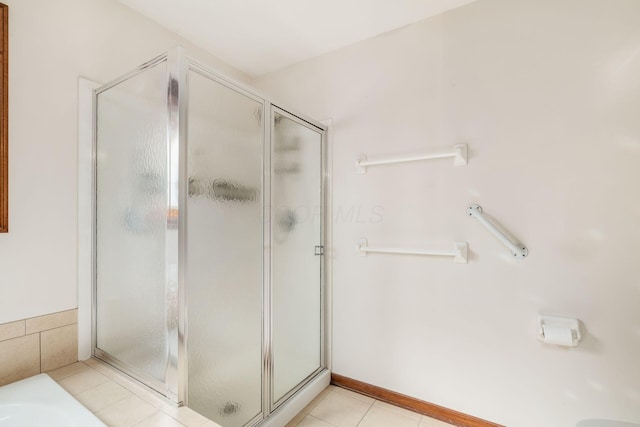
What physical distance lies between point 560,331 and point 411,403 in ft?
3.06

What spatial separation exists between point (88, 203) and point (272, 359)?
123 cm

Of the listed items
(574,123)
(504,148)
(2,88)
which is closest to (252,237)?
(2,88)

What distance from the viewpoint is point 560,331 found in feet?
4.21

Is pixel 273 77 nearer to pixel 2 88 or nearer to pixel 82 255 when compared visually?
pixel 2 88

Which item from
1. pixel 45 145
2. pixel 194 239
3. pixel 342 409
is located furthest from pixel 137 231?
pixel 342 409

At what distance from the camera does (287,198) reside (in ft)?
5.57

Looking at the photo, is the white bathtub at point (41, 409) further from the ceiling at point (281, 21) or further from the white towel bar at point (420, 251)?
the ceiling at point (281, 21)

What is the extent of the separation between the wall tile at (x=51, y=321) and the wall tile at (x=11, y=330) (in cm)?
2

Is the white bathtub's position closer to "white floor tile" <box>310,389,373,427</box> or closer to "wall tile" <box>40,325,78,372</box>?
"wall tile" <box>40,325,78,372</box>

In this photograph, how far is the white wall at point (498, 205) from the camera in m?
1.27

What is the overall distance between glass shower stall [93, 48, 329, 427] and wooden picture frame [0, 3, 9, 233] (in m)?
0.30

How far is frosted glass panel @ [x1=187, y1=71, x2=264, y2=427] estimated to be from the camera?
115 cm

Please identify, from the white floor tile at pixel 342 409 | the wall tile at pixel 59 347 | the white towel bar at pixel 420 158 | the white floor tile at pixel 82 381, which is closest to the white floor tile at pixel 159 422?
the white floor tile at pixel 82 381

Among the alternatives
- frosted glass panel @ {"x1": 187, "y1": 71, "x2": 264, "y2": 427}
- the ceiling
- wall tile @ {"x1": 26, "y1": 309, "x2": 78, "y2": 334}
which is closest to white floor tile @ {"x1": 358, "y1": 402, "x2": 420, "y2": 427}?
frosted glass panel @ {"x1": 187, "y1": 71, "x2": 264, "y2": 427}
